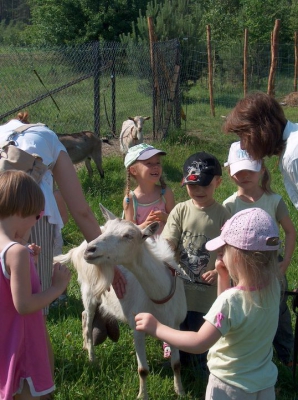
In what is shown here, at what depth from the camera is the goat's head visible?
3.16 m

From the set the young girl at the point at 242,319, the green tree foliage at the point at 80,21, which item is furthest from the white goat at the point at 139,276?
the green tree foliage at the point at 80,21

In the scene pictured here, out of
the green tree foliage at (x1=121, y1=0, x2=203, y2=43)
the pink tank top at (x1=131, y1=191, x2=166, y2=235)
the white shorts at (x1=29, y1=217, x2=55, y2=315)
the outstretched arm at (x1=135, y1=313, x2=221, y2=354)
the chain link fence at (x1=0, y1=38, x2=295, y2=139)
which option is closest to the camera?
the outstretched arm at (x1=135, y1=313, x2=221, y2=354)

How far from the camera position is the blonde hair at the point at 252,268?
2311mm

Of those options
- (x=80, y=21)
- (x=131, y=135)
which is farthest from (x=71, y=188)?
(x=80, y=21)

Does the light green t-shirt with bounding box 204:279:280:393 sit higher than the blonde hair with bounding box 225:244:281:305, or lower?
lower

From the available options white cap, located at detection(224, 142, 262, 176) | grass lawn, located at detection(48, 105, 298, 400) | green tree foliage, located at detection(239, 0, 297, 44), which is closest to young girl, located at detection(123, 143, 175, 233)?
white cap, located at detection(224, 142, 262, 176)

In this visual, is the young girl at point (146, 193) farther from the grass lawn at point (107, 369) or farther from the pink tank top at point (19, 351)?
the pink tank top at point (19, 351)

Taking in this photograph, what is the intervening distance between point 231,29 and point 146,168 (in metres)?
28.2

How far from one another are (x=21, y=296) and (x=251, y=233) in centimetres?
96

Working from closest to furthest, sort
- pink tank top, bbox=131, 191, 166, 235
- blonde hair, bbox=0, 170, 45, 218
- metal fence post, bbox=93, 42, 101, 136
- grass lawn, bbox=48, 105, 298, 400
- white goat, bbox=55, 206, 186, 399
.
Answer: blonde hair, bbox=0, 170, 45, 218 → white goat, bbox=55, 206, 186, 399 → grass lawn, bbox=48, 105, 298, 400 → pink tank top, bbox=131, 191, 166, 235 → metal fence post, bbox=93, 42, 101, 136

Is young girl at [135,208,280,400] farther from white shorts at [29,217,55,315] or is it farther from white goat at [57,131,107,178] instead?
white goat at [57,131,107,178]

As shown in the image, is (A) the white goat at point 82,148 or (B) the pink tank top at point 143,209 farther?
(A) the white goat at point 82,148

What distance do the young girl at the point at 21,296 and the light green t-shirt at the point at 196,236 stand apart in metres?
1.30

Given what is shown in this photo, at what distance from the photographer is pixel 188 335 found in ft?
7.57
